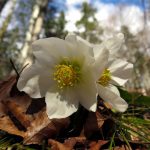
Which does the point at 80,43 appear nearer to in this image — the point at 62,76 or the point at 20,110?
the point at 62,76

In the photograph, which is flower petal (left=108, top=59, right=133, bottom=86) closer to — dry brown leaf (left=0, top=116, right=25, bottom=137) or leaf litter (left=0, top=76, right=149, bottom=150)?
leaf litter (left=0, top=76, right=149, bottom=150)

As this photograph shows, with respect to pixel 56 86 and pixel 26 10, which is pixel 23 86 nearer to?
pixel 56 86

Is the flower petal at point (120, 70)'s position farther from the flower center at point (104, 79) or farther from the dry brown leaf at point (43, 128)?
the dry brown leaf at point (43, 128)

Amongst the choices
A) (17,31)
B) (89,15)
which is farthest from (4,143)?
(89,15)

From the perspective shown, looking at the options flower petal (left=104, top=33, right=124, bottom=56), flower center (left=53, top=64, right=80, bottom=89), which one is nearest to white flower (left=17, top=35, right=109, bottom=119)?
flower center (left=53, top=64, right=80, bottom=89)

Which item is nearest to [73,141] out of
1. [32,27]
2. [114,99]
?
[114,99]
